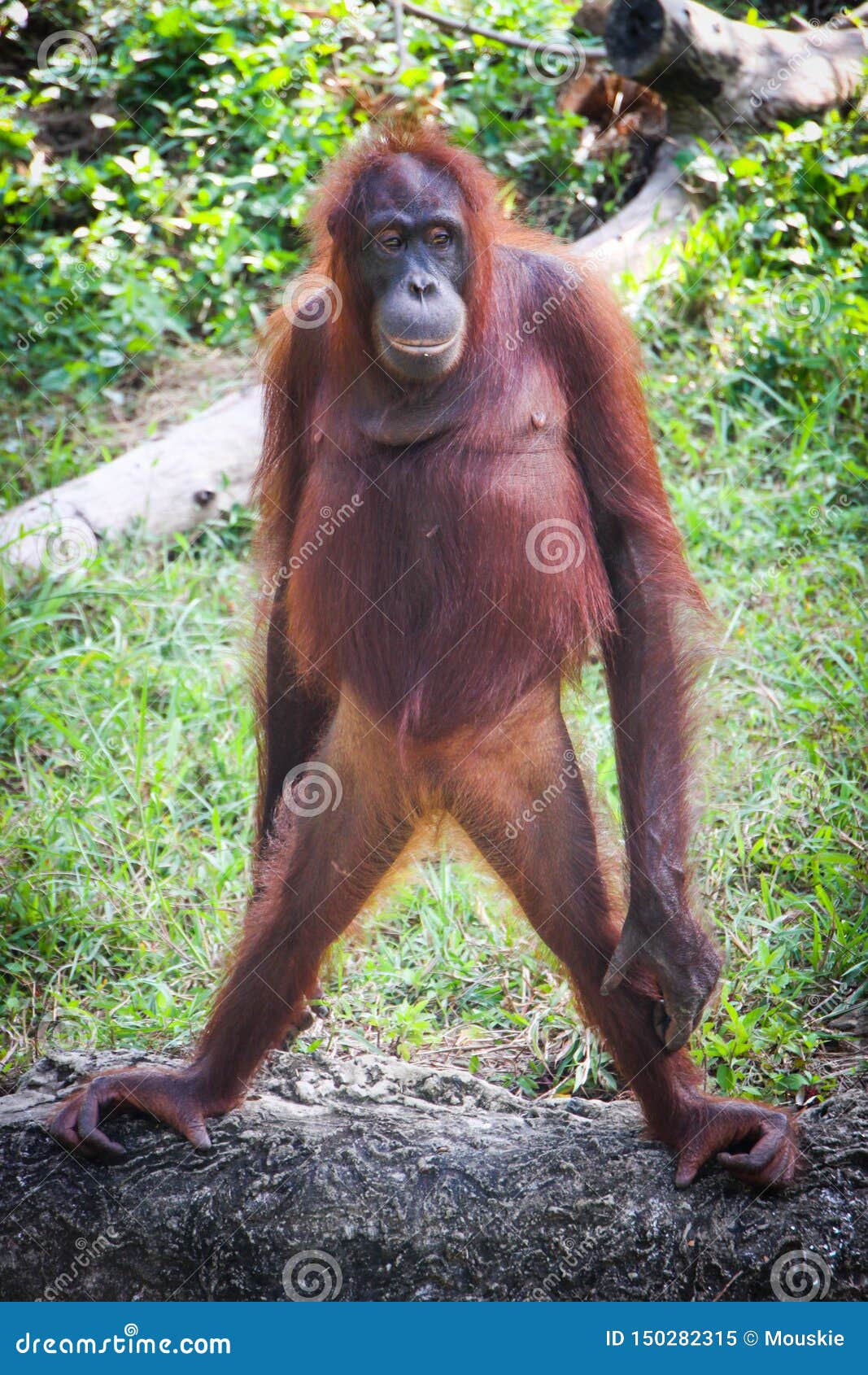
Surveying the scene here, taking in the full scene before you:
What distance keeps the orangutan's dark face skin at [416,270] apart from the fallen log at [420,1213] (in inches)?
62.4

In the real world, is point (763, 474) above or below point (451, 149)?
below

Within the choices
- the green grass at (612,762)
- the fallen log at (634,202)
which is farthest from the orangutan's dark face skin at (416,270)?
the fallen log at (634,202)

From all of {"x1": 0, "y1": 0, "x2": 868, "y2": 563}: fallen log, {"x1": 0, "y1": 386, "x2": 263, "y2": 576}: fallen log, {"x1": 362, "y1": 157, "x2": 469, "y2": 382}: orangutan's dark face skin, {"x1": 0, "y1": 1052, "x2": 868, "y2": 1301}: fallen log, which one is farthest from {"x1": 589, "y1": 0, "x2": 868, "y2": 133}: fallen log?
{"x1": 0, "y1": 1052, "x2": 868, "y2": 1301}: fallen log

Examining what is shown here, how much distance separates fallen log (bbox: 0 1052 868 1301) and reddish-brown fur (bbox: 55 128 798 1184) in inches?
4.7

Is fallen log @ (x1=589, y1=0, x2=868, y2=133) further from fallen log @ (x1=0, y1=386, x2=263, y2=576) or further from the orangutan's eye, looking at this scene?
the orangutan's eye

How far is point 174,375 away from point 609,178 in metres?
2.35

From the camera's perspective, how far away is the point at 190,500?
5324 mm

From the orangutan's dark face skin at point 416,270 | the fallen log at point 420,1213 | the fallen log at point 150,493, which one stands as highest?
the orangutan's dark face skin at point 416,270

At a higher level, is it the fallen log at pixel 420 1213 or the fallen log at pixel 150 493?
the fallen log at pixel 420 1213

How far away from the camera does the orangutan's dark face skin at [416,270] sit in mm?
2525

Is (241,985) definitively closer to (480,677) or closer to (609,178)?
(480,677)

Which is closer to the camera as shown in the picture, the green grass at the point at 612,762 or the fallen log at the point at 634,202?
the green grass at the point at 612,762

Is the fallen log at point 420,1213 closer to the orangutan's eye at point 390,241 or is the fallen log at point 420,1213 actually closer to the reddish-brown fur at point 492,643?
the reddish-brown fur at point 492,643

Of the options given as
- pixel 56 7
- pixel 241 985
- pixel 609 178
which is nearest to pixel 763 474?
pixel 609 178
